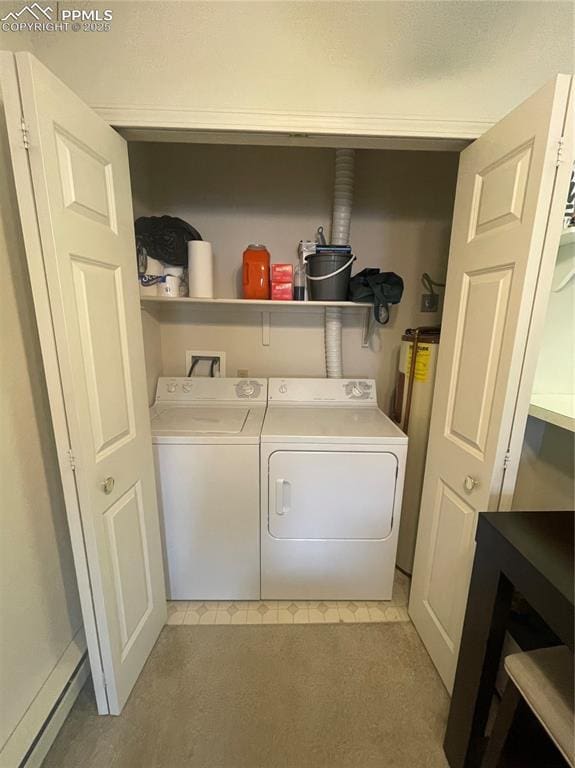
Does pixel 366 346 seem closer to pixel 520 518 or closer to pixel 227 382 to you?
pixel 227 382

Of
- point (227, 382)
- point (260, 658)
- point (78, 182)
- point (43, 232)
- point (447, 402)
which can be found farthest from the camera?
point (227, 382)

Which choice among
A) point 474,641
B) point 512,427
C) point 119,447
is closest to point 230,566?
point 119,447

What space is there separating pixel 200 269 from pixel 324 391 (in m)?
1.05

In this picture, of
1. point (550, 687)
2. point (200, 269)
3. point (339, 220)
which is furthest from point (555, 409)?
point (200, 269)

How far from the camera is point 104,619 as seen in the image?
1149 mm

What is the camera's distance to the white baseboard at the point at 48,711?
3.37 ft

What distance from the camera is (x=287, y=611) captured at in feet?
5.75

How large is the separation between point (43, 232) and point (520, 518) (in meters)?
1.57

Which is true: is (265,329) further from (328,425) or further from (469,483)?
(469,483)

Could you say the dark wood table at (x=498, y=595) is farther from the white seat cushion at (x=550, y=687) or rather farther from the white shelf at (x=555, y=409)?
the white shelf at (x=555, y=409)

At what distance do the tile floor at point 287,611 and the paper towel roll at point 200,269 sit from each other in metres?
1.71

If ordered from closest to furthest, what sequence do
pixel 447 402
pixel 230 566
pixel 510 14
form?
pixel 510 14 < pixel 447 402 < pixel 230 566

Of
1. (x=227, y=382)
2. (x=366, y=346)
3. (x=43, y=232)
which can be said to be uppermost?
(x=43, y=232)

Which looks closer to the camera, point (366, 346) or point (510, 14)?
point (510, 14)
